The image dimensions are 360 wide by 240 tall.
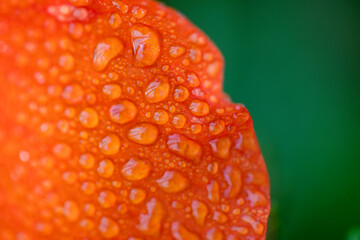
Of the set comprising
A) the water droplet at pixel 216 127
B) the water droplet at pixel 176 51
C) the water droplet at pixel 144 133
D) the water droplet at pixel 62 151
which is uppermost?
the water droplet at pixel 176 51

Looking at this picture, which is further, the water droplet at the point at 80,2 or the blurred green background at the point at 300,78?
the blurred green background at the point at 300,78

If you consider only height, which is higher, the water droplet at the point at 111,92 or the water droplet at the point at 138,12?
the water droplet at the point at 138,12

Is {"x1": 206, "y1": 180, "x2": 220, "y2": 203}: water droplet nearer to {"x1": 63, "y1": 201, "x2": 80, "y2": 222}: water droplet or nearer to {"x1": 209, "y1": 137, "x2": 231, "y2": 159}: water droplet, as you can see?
{"x1": 209, "y1": 137, "x2": 231, "y2": 159}: water droplet

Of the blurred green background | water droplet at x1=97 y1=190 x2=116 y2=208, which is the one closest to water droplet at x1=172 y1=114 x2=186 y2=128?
water droplet at x1=97 y1=190 x2=116 y2=208

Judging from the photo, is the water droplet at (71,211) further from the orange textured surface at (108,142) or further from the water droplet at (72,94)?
the water droplet at (72,94)

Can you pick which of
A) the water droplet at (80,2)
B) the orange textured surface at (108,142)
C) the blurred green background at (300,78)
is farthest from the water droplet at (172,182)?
the blurred green background at (300,78)

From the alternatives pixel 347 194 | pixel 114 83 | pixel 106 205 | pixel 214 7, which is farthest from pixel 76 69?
pixel 347 194

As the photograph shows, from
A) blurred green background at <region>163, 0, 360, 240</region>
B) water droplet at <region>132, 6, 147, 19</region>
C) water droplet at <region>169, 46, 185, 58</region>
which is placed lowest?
blurred green background at <region>163, 0, 360, 240</region>
